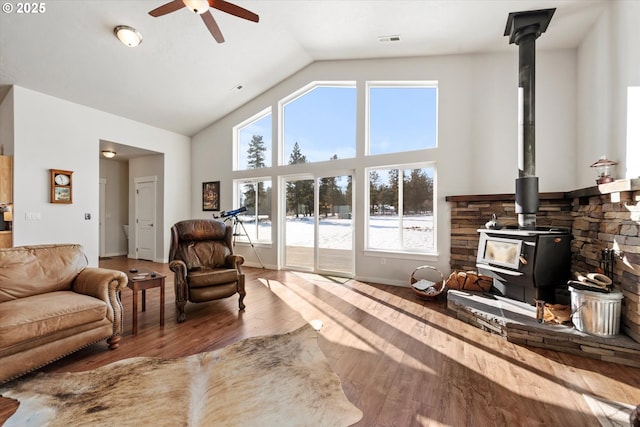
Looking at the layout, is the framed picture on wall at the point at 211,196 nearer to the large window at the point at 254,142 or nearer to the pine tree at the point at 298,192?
the large window at the point at 254,142

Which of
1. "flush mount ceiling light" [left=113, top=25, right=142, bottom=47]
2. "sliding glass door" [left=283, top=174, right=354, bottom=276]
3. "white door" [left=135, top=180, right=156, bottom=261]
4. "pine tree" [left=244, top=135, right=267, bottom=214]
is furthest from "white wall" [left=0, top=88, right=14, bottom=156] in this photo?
"sliding glass door" [left=283, top=174, right=354, bottom=276]

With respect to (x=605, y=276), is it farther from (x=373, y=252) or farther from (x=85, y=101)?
(x=85, y=101)

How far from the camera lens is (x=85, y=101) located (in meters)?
4.82

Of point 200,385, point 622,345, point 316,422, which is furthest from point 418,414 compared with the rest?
point 622,345

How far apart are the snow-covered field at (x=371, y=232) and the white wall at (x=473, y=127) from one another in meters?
0.20

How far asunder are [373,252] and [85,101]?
5.58 m

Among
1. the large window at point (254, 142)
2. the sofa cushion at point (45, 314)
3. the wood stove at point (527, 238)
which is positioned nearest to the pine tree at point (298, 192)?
the large window at point (254, 142)

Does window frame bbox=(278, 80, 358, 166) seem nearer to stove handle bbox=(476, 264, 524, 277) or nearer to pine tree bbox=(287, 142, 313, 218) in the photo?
pine tree bbox=(287, 142, 313, 218)

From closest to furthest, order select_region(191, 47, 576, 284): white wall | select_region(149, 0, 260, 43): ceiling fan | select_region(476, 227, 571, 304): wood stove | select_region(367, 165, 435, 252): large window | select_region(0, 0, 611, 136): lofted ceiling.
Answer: select_region(149, 0, 260, 43): ceiling fan → select_region(476, 227, 571, 304): wood stove → select_region(0, 0, 611, 136): lofted ceiling → select_region(191, 47, 576, 284): white wall → select_region(367, 165, 435, 252): large window

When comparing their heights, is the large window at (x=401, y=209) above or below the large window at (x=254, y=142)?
below

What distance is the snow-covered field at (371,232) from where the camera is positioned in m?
4.48

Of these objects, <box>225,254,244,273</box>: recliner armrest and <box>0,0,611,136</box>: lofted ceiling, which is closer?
<box>0,0,611,136</box>: lofted ceiling

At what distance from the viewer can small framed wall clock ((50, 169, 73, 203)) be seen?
4496 millimetres

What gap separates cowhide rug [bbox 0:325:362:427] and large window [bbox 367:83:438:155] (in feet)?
11.7
